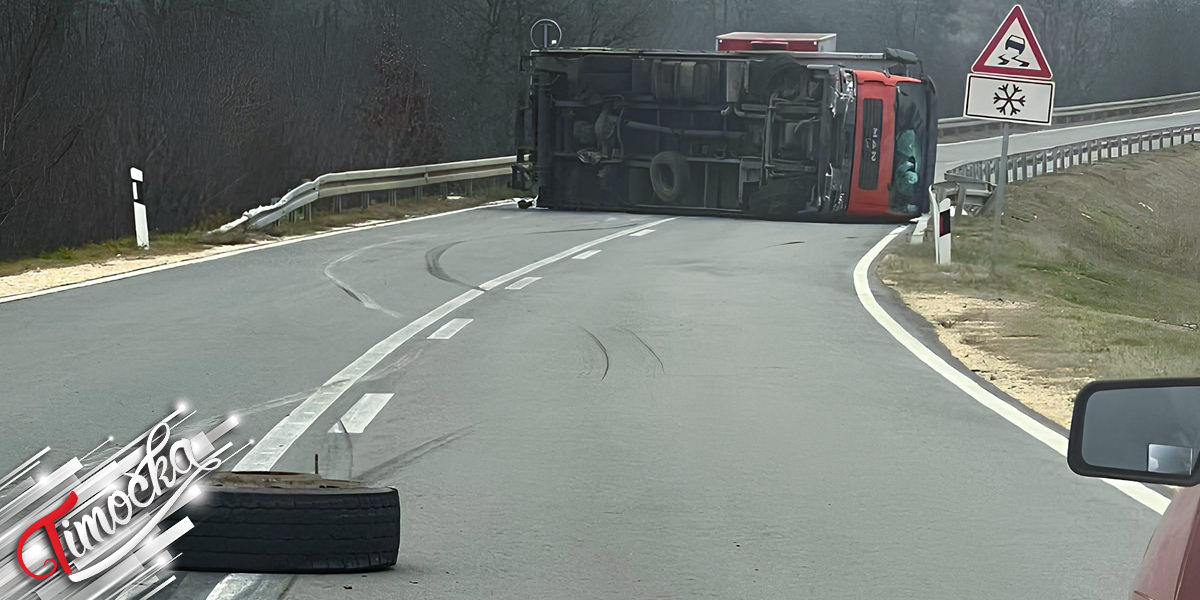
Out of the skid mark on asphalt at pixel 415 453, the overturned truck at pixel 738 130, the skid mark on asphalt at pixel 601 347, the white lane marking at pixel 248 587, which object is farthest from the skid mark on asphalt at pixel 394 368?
the overturned truck at pixel 738 130

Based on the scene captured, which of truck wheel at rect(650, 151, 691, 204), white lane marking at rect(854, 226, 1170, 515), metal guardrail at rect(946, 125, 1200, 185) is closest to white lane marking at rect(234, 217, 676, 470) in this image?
white lane marking at rect(854, 226, 1170, 515)

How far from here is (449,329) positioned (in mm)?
12578

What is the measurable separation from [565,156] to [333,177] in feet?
13.9

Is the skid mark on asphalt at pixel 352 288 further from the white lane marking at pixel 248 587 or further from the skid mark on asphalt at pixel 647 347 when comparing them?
the white lane marking at pixel 248 587

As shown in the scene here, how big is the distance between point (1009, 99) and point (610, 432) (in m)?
9.49

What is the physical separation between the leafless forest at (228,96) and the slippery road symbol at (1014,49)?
11.8m

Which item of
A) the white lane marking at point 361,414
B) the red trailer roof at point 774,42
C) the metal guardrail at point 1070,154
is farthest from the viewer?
the metal guardrail at point 1070,154

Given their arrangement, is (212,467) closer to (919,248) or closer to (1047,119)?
(1047,119)

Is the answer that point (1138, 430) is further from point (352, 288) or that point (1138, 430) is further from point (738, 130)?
point (738, 130)

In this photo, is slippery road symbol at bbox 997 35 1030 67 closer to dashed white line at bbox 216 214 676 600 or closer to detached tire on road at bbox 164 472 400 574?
dashed white line at bbox 216 214 676 600

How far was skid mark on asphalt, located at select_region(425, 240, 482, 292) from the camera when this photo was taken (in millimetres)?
16547

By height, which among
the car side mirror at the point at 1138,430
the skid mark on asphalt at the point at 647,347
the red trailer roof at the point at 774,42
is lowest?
the skid mark on asphalt at the point at 647,347

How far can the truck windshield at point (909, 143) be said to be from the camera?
26.2 m

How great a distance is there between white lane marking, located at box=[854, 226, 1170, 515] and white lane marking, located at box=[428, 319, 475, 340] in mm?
3607
